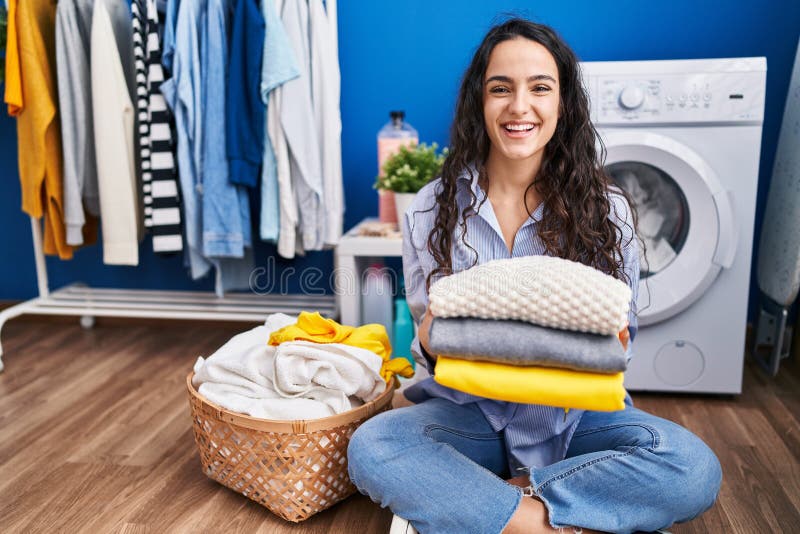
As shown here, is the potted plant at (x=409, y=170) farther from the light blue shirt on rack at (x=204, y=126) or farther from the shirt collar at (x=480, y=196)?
the shirt collar at (x=480, y=196)

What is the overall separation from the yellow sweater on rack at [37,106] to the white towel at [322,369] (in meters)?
1.15

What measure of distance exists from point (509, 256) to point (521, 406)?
265 millimetres

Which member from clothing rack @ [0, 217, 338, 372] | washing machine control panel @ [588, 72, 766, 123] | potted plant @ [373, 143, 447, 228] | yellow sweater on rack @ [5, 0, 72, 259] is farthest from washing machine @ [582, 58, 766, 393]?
yellow sweater on rack @ [5, 0, 72, 259]

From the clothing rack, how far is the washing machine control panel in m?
1.04

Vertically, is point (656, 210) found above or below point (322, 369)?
above

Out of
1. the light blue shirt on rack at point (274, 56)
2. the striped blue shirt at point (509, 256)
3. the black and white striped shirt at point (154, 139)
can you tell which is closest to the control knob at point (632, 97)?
the striped blue shirt at point (509, 256)

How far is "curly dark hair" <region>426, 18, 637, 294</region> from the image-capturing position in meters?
1.22

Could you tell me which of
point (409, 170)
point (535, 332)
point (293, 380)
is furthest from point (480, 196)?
point (409, 170)

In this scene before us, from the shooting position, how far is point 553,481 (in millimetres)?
1159

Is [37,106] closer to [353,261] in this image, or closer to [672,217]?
[353,261]

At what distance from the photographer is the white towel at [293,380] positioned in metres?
1.33

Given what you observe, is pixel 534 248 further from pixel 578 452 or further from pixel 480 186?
pixel 578 452

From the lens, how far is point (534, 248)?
1.24 metres

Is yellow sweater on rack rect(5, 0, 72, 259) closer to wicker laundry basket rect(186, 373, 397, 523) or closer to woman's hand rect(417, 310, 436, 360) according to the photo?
wicker laundry basket rect(186, 373, 397, 523)
